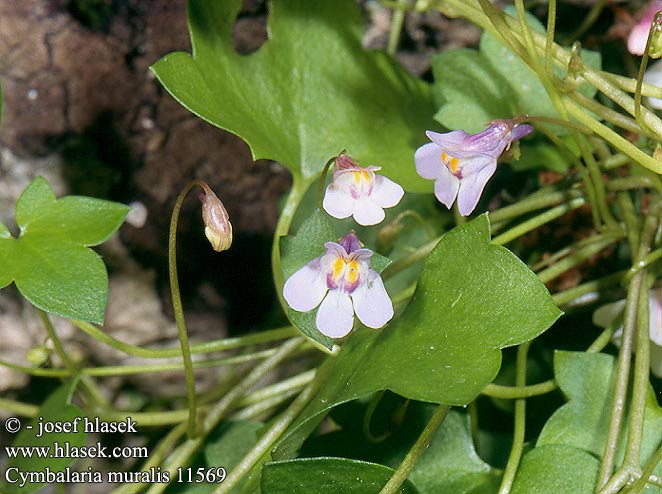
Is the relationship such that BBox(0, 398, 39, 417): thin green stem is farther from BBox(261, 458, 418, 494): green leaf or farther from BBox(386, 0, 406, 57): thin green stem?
BBox(386, 0, 406, 57): thin green stem

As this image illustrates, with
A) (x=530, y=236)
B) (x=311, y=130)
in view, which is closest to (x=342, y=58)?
(x=311, y=130)

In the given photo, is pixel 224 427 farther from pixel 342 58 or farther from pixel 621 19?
pixel 621 19

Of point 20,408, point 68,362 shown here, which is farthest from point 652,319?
point 20,408

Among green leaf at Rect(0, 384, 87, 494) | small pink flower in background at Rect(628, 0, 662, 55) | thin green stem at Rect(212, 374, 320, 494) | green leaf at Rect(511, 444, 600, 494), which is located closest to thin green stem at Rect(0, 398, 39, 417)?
green leaf at Rect(0, 384, 87, 494)

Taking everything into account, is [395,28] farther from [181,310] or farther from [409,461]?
[409,461]

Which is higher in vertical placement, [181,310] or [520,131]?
[520,131]

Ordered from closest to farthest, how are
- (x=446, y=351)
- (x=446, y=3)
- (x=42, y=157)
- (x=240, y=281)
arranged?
1. (x=446, y=351)
2. (x=446, y=3)
3. (x=42, y=157)
4. (x=240, y=281)
